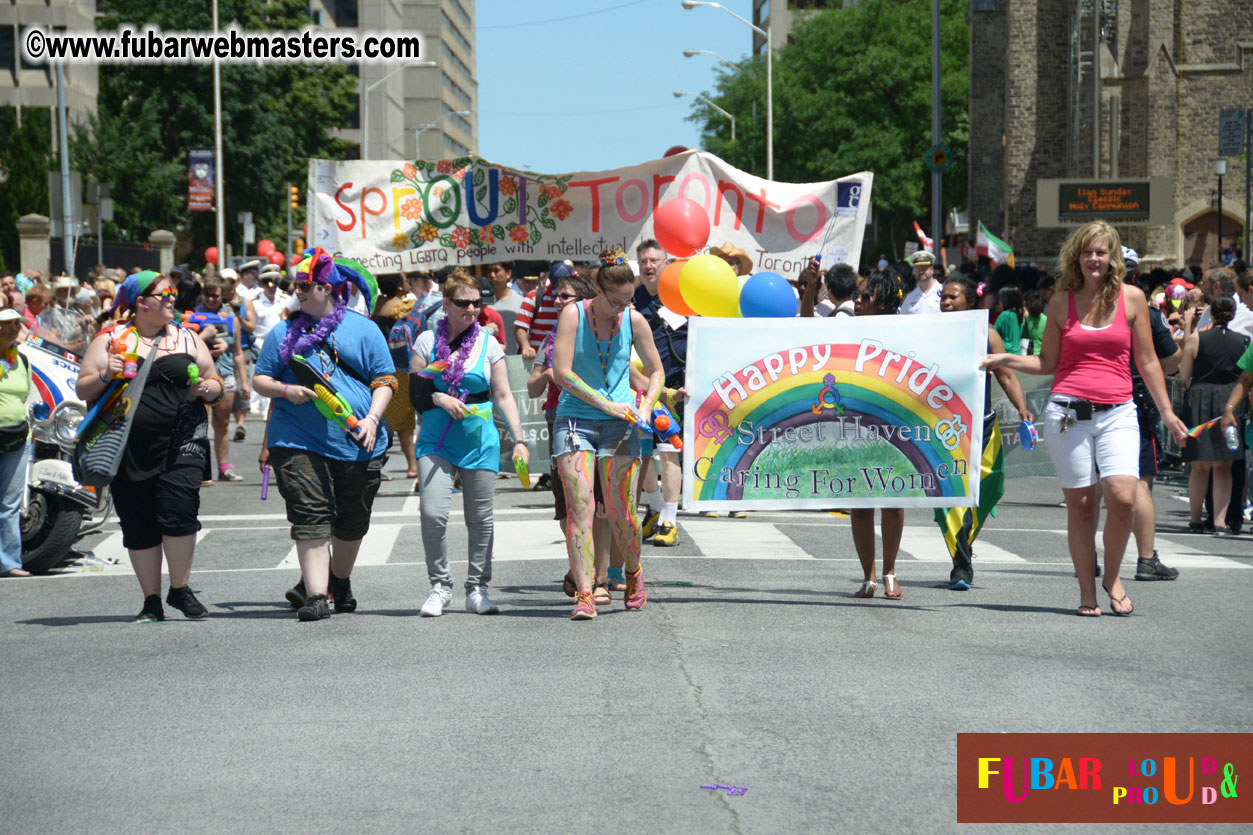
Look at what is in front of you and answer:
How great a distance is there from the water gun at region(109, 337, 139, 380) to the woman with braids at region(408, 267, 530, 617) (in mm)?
1466

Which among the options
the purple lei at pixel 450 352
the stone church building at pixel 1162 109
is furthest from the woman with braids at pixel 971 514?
the stone church building at pixel 1162 109

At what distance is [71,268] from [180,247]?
2196 cm

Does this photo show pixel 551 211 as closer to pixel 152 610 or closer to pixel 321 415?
pixel 321 415

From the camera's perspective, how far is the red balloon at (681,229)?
11914 millimetres

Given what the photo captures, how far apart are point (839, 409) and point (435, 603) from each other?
8.12 feet

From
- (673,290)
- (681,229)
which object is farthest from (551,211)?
(673,290)

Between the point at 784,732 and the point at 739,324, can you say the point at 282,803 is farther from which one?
the point at 739,324

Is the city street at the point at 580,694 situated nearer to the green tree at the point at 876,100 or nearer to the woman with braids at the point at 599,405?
the woman with braids at the point at 599,405

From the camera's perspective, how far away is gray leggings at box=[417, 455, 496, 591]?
29.0 feet

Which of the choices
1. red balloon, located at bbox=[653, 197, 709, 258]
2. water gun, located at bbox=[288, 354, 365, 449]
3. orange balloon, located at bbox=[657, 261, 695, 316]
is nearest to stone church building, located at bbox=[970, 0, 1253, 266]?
red balloon, located at bbox=[653, 197, 709, 258]

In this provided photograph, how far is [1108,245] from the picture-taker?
8.47 metres

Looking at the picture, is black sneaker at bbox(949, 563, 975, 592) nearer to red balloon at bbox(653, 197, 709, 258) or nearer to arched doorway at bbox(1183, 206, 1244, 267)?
red balloon at bbox(653, 197, 709, 258)

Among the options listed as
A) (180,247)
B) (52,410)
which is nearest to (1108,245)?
(52,410)

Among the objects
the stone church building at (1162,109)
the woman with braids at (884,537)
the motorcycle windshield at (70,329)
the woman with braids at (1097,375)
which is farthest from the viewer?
the stone church building at (1162,109)
